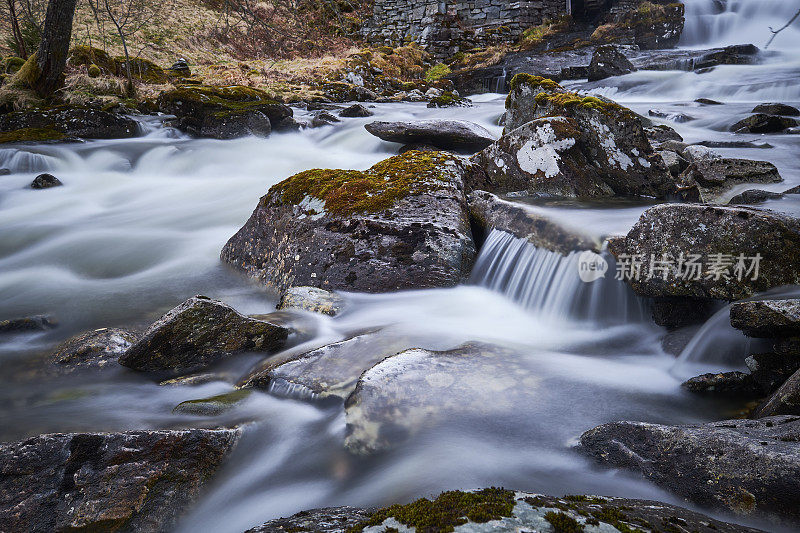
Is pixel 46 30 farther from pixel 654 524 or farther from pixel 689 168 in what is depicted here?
pixel 654 524

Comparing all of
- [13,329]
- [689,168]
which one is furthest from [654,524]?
[689,168]

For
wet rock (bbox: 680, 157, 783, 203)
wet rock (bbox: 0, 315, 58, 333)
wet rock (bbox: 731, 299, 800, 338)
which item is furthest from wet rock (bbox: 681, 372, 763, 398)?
wet rock (bbox: 0, 315, 58, 333)

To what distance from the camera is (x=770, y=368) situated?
2785 mm

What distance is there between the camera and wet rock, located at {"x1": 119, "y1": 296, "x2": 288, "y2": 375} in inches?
135

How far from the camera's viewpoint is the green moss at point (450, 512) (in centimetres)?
141

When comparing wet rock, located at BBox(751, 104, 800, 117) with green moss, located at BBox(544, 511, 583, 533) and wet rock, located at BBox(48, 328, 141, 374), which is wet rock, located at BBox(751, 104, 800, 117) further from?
wet rock, located at BBox(48, 328, 141, 374)

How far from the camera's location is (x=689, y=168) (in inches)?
237

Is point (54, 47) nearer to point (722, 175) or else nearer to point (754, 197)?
point (722, 175)

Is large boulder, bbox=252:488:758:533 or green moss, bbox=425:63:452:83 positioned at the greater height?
green moss, bbox=425:63:452:83

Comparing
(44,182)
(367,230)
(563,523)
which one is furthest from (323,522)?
(44,182)

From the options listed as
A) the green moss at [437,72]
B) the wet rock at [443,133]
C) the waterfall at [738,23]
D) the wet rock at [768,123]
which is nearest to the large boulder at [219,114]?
the wet rock at [443,133]

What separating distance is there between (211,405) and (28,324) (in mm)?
2633

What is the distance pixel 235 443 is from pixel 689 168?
594 centimetres

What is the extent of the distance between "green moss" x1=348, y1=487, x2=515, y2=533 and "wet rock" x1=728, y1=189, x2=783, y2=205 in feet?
16.3
